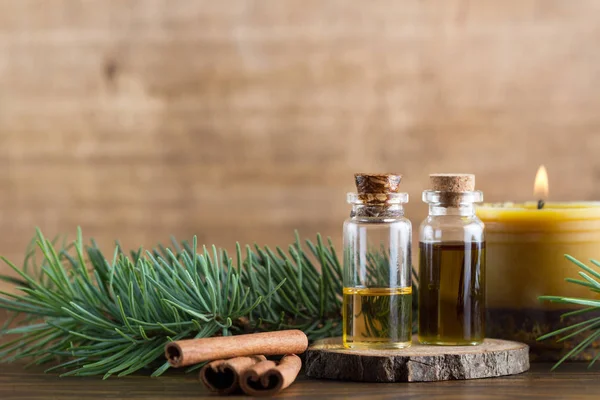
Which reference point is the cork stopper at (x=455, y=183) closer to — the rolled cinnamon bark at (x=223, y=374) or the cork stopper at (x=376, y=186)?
the cork stopper at (x=376, y=186)

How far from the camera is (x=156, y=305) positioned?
1.91 ft

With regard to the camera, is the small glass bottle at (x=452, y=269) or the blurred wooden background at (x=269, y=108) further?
the blurred wooden background at (x=269, y=108)

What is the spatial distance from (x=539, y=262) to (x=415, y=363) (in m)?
0.15

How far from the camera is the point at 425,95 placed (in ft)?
3.10

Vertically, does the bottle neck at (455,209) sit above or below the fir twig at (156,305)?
above

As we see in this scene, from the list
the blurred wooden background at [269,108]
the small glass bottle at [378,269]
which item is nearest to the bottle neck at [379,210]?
the small glass bottle at [378,269]

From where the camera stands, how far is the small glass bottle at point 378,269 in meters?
0.56

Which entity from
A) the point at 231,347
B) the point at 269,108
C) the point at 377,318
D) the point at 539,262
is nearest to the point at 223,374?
the point at 231,347

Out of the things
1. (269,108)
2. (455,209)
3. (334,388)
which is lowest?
(334,388)

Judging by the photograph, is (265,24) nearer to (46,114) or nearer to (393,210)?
(46,114)

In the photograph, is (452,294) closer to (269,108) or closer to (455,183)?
(455,183)

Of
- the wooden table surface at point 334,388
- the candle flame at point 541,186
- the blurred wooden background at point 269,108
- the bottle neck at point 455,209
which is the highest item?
the blurred wooden background at point 269,108

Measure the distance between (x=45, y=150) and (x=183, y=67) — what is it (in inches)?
7.7

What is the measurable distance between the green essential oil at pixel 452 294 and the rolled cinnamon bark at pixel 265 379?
5.0 inches
